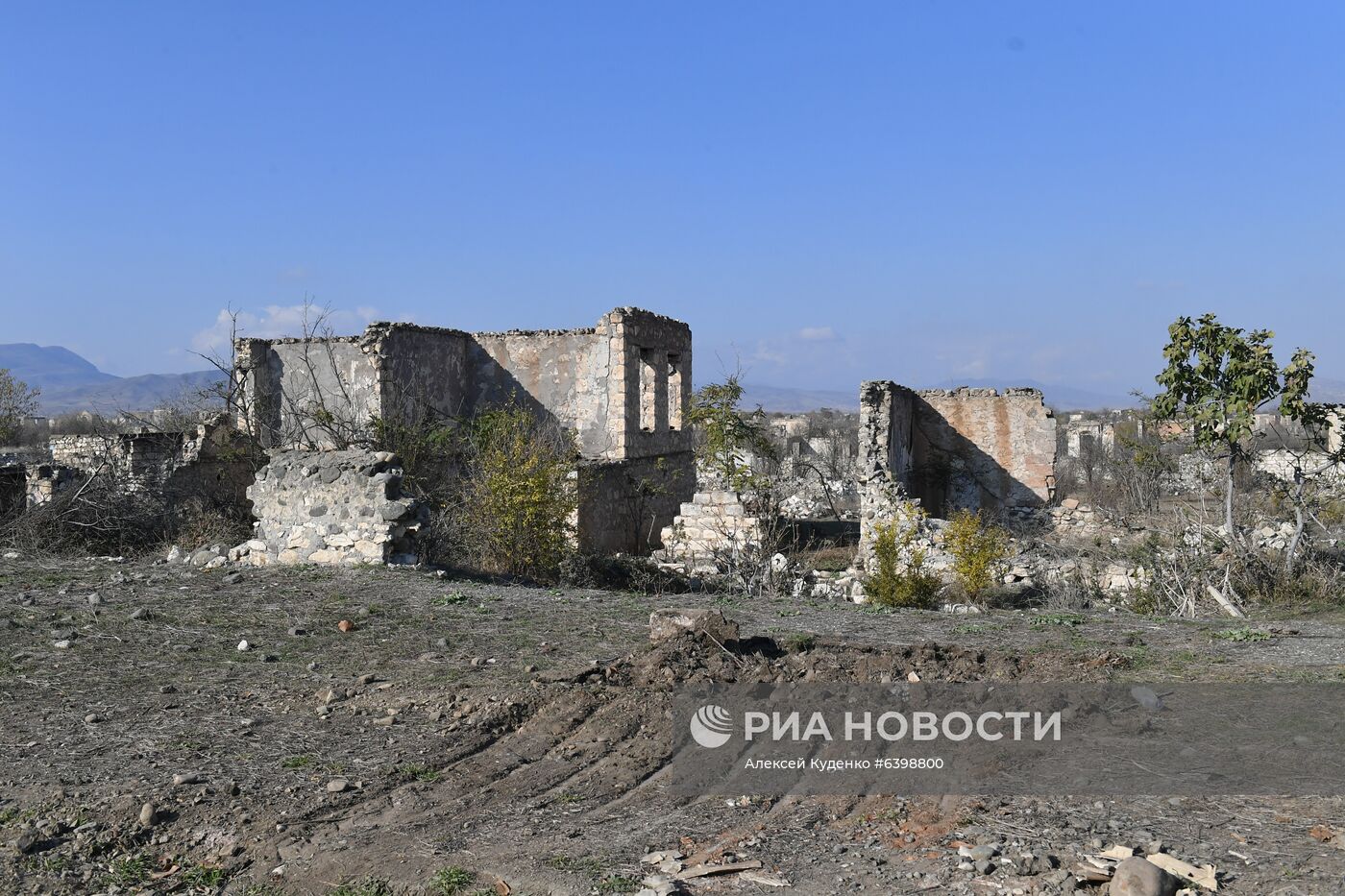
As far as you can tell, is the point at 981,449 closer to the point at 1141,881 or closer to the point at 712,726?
the point at 712,726

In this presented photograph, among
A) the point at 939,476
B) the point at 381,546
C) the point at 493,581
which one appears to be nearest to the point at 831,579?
the point at 493,581

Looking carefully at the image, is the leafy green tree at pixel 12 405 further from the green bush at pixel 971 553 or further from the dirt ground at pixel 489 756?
the green bush at pixel 971 553

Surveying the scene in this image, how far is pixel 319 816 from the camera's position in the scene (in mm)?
4898

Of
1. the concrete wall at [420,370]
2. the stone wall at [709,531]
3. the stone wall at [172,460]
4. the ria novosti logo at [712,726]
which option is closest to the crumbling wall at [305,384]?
the concrete wall at [420,370]

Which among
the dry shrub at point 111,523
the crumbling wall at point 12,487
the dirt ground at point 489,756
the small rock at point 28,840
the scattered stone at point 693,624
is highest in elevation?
the crumbling wall at point 12,487

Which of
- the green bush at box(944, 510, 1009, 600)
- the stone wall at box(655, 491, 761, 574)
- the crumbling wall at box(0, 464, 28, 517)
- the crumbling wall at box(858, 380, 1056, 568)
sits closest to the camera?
the green bush at box(944, 510, 1009, 600)

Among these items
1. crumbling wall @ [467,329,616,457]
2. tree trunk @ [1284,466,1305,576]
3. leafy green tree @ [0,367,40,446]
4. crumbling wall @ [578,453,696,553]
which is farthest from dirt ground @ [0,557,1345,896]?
leafy green tree @ [0,367,40,446]

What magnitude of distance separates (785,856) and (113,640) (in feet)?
19.0

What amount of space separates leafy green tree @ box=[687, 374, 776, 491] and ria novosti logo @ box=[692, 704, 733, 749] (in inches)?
377

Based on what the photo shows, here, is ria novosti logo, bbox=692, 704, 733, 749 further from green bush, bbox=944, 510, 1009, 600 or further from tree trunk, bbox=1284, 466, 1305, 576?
tree trunk, bbox=1284, 466, 1305, 576

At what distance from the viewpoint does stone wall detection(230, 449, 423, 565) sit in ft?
37.1

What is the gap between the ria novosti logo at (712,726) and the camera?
5.77 meters

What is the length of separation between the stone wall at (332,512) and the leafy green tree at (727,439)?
5.56 metres

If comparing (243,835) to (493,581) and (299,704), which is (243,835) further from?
(493,581)
